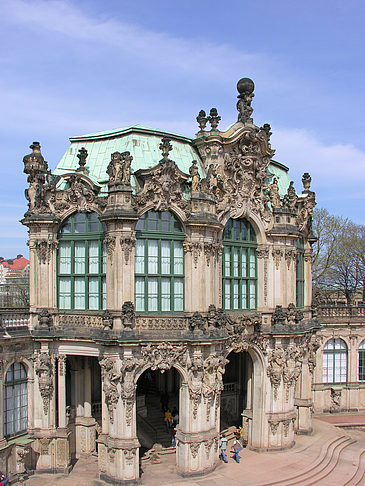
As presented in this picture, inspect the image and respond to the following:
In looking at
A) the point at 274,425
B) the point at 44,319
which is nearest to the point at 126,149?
the point at 44,319

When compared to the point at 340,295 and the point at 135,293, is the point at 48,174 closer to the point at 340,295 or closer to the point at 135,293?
the point at 135,293

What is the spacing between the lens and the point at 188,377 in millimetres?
25859

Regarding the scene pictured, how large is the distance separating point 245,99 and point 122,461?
2034 cm

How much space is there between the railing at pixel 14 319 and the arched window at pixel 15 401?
1.90 meters

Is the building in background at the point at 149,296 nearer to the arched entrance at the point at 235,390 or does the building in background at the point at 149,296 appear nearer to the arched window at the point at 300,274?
the arched window at the point at 300,274

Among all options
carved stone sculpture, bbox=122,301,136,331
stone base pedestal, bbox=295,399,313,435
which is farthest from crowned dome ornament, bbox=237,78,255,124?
stone base pedestal, bbox=295,399,313,435

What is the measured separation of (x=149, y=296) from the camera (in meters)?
26.0

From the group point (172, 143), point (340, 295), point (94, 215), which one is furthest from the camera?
point (340, 295)

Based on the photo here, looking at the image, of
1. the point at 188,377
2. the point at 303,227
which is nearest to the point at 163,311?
the point at 188,377

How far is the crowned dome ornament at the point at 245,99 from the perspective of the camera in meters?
30.4

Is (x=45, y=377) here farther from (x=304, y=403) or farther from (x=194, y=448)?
(x=304, y=403)

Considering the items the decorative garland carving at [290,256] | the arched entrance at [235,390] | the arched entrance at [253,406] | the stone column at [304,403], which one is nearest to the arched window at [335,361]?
the stone column at [304,403]

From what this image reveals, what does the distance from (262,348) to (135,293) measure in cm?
856

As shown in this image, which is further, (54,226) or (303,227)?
(303,227)
